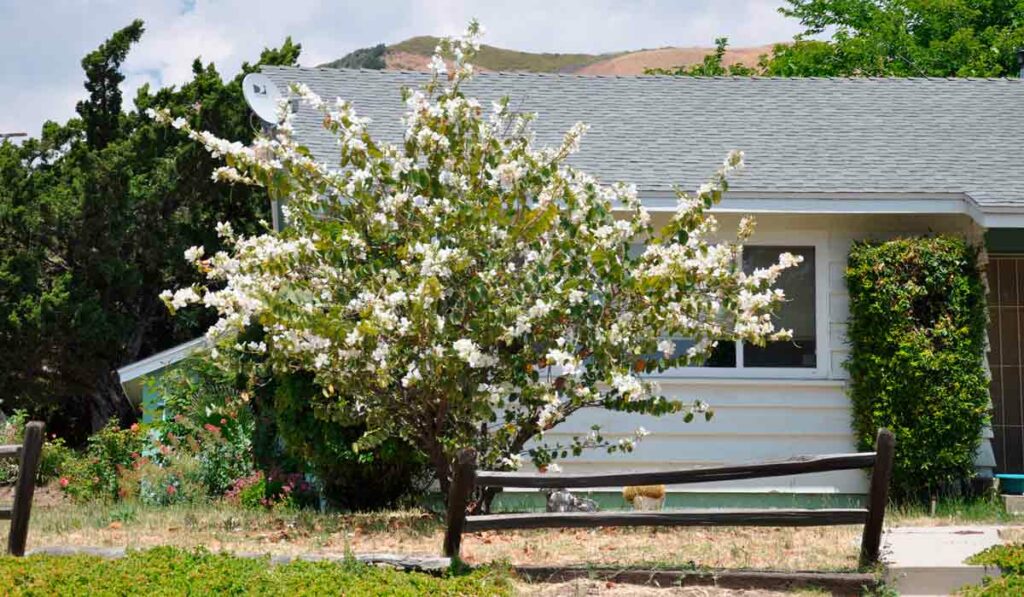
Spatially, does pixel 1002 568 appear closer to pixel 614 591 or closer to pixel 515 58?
pixel 614 591

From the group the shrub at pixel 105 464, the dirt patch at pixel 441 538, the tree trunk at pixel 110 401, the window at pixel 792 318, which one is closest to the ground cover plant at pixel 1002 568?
the dirt patch at pixel 441 538

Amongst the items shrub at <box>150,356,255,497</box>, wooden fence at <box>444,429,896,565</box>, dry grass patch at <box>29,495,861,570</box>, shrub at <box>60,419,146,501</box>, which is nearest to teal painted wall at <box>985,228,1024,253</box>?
dry grass patch at <box>29,495,861,570</box>

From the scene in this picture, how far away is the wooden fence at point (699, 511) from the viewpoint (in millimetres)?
7867

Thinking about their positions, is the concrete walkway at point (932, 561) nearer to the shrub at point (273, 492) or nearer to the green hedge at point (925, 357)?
the green hedge at point (925, 357)

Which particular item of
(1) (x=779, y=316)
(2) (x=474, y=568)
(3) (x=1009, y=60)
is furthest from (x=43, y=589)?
(3) (x=1009, y=60)

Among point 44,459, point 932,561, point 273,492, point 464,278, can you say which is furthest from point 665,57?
point 932,561

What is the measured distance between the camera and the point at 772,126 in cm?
1426

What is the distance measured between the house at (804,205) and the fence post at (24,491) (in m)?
4.47

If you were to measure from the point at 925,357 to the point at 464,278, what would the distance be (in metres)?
4.77

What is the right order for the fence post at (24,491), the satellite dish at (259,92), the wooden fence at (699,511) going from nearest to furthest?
the wooden fence at (699,511) < the fence post at (24,491) < the satellite dish at (259,92)

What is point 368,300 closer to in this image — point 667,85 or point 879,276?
point 879,276

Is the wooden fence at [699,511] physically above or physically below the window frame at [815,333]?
below

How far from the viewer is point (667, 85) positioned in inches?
621

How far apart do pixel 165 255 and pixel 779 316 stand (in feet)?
40.1
